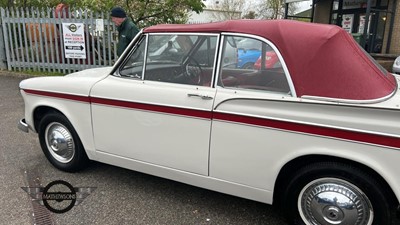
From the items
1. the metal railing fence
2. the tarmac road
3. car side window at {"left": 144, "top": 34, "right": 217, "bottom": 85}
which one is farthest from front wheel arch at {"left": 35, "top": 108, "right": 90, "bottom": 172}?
the metal railing fence

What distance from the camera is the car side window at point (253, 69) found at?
8.58 ft

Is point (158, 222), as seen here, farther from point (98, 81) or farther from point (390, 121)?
point (390, 121)

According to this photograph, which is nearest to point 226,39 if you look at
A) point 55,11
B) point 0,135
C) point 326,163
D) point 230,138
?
point 230,138

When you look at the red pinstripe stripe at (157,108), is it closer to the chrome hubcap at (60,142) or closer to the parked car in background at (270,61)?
the parked car in background at (270,61)

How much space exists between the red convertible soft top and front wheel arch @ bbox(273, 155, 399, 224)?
48 cm

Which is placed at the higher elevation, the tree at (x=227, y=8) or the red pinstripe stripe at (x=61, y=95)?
the tree at (x=227, y=8)

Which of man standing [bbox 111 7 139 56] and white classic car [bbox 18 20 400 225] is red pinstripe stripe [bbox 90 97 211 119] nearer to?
white classic car [bbox 18 20 400 225]

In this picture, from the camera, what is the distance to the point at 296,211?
2725 mm

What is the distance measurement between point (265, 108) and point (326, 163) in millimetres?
607

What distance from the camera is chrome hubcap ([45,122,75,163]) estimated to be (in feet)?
12.5

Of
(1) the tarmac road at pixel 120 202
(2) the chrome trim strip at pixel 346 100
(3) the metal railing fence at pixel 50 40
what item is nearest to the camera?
(2) the chrome trim strip at pixel 346 100

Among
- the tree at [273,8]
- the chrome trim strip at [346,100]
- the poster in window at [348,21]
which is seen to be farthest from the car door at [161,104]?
the tree at [273,8]

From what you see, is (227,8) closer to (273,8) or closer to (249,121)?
(273,8)

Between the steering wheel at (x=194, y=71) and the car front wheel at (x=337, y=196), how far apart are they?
1.14 metres
